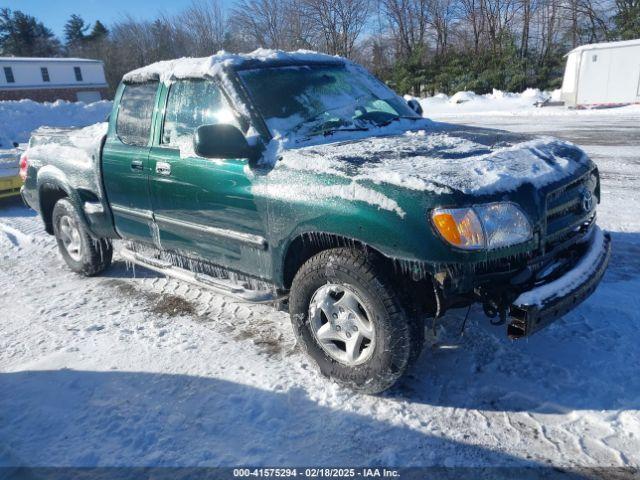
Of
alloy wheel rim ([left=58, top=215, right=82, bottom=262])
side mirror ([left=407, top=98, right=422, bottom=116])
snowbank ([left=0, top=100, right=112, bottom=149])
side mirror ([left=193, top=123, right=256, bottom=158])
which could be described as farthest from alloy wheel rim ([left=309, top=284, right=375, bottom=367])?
snowbank ([left=0, top=100, right=112, bottom=149])

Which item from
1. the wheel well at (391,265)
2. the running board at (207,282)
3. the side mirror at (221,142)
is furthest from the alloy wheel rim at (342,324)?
the side mirror at (221,142)

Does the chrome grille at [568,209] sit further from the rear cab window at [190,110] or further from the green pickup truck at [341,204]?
the rear cab window at [190,110]

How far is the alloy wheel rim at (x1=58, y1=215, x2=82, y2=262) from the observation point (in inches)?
204

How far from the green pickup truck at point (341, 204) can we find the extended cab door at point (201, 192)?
1 cm

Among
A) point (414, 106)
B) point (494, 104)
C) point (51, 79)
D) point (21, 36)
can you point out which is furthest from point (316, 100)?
point (21, 36)

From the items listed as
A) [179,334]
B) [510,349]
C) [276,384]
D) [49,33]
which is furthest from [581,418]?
[49,33]

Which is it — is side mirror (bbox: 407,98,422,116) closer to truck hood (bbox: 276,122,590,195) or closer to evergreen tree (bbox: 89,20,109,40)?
truck hood (bbox: 276,122,590,195)

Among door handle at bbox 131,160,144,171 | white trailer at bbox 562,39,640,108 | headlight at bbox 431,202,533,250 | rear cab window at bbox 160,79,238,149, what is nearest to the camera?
headlight at bbox 431,202,533,250

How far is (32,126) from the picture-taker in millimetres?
21922

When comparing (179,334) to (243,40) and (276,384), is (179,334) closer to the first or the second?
(276,384)

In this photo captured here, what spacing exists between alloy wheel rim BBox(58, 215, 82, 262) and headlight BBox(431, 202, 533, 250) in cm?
405

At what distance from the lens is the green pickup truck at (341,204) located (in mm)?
2525

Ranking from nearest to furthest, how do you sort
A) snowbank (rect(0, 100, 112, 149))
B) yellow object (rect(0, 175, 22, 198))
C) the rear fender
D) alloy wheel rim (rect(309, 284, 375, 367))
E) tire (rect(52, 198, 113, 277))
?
alloy wheel rim (rect(309, 284, 375, 367))
the rear fender
tire (rect(52, 198, 113, 277))
yellow object (rect(0, 175, 22, 198))
snowbank (rect(0, 100, 112, 149))

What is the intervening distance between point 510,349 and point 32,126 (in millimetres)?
23820
